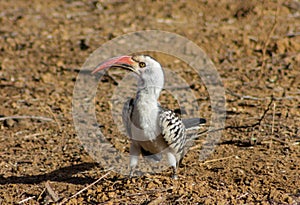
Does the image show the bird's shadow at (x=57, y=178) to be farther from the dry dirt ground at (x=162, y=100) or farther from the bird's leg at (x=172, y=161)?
the bird's leg at (x=172, y=161)

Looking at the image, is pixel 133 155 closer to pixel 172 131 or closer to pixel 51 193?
pixel 172 131

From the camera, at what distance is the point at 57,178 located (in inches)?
230

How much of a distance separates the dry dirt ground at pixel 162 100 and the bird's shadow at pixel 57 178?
0.04 ft

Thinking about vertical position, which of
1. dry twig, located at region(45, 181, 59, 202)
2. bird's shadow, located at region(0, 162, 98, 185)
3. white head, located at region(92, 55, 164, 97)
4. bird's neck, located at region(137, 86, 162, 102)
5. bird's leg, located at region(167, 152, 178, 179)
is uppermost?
white head, located at region(92, 55, 164, 97)

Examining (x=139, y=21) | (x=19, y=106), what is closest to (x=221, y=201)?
(x=19, y=106)

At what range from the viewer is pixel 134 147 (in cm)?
570

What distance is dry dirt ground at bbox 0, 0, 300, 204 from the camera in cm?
533

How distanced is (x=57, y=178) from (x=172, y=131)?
137cm

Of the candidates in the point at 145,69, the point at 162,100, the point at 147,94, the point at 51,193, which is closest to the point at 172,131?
the point at 147,94

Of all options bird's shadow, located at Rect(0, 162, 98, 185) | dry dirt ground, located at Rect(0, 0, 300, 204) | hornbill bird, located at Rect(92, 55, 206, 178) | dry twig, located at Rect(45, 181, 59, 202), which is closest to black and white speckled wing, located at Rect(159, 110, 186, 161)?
hornbill bird, located at Rect(92, 55, 206, 178)

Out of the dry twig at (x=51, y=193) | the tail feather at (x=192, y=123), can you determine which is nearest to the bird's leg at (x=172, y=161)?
the tail feather at (x=192, y=123)

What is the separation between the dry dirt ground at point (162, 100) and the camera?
5328 millimetres

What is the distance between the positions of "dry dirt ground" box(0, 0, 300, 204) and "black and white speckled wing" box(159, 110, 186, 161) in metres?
0.32

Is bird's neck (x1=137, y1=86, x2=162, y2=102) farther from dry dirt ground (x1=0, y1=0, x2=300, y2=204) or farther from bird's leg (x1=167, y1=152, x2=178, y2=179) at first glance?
dry dirt ground (x1=0, y1=0, x2=300, y2=204)
